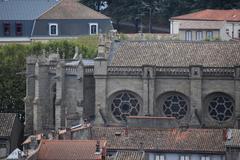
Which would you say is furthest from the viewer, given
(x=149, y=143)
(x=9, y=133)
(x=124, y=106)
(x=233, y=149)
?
(x=124, y=106)

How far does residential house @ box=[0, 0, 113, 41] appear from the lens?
5551 inches

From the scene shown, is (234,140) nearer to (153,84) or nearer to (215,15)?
(153,84)

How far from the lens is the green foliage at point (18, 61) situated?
117500mm

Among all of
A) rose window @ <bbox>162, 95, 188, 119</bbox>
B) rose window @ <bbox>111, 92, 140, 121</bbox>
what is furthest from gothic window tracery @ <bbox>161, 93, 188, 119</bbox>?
rose window @ <bbox>111, 92, 140, 121</bbox>

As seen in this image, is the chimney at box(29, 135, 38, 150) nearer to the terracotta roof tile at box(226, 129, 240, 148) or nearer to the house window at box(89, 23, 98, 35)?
the terracotta roof tile at box(226, 129, 240, 148)

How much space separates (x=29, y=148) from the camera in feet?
294

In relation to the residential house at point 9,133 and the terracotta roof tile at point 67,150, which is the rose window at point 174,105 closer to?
the residential house at point 9,133

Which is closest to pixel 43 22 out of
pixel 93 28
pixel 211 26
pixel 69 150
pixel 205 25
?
pixel 93 28

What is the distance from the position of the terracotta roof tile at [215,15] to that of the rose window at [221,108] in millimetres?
48692

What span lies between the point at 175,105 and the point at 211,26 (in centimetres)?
4861

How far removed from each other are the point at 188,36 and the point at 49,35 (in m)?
16.3

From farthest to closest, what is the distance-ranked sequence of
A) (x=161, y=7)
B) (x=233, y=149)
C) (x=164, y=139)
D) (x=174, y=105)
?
(x=161, y=7), (x=174, y=105), (x=164, y=139), (x=233, y=149)

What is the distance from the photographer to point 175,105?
101500mm

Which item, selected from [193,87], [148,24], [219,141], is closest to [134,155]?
[219,141]
